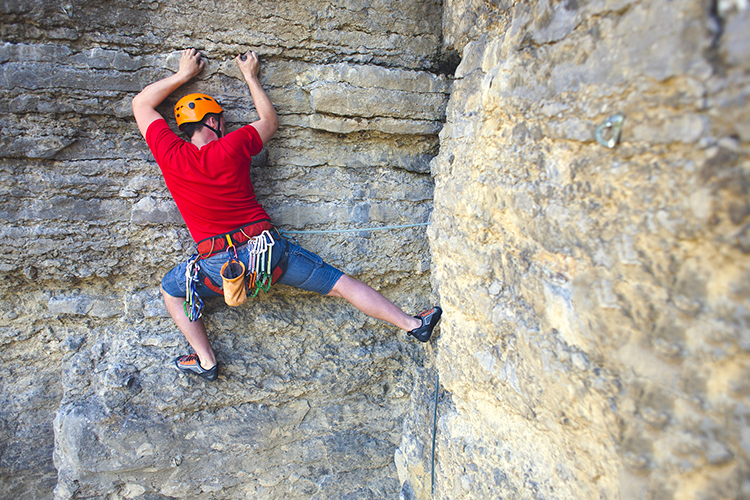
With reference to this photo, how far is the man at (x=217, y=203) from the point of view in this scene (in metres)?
2.02

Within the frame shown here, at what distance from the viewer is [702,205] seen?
960mm

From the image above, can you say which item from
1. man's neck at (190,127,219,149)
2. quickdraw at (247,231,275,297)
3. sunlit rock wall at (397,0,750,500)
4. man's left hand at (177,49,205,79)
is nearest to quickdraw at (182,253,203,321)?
quickdraw at (247,231,275,297)

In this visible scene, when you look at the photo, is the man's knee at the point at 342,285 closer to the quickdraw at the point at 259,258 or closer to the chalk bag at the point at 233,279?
the quickdraw at the point at 259,258

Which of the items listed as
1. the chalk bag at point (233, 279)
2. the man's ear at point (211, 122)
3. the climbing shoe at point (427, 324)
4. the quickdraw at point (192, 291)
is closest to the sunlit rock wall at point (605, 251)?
the climbing shoe at point (427, 324)

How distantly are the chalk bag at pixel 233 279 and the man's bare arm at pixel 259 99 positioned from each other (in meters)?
0.64

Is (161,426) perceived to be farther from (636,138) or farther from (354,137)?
(636,138)

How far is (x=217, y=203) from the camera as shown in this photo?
2.08 m

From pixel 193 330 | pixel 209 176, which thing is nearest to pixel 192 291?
pixel 193 330

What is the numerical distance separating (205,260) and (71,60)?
46.1 inches

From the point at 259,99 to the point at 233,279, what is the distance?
93cm

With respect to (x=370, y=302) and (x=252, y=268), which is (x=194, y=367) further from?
(x=370, y=302)

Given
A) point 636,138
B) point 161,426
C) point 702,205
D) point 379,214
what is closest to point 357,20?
point 379,214

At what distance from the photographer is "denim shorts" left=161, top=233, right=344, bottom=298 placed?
2.12 m

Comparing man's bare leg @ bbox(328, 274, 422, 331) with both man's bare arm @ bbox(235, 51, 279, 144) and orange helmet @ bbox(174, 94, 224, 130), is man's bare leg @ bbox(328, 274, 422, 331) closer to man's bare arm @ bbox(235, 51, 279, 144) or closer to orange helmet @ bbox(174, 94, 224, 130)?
man's bare arm @ bbox(235, 51, 279, 144)
